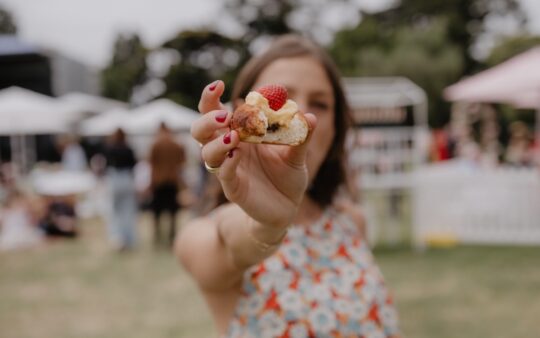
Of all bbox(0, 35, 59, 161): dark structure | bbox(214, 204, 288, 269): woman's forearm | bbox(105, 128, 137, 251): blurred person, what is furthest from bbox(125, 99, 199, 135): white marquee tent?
bbox(0, 35, 59, 161): dark structure

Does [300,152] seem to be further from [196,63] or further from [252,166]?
[196,63]

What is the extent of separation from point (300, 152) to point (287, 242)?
463 mm

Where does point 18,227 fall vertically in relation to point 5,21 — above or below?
below

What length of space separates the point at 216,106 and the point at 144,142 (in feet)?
68.1

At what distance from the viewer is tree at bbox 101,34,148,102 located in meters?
35.1

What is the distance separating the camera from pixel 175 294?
17.3 ft

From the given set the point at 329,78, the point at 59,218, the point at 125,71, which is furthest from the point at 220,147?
the point at 125,71

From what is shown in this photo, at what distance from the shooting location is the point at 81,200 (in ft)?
42.7

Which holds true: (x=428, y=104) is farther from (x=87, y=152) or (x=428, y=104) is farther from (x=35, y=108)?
(x=35, y=108)

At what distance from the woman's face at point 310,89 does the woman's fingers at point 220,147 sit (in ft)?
1.64

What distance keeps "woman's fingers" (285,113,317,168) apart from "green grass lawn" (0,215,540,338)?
351 cm

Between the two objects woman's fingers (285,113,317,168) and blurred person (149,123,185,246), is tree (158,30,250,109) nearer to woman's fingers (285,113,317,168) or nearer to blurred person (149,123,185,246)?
blurred person (149,123,185,246)

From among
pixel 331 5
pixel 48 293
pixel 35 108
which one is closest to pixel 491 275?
pixel 48 293

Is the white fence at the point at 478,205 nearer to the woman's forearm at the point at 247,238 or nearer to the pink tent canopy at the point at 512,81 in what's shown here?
the pink tent canopy at the point at 512,81
